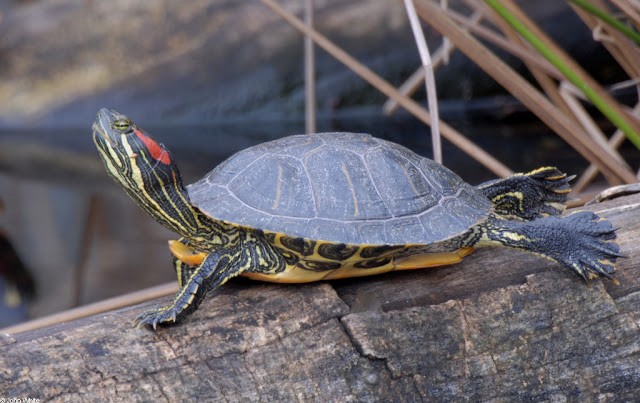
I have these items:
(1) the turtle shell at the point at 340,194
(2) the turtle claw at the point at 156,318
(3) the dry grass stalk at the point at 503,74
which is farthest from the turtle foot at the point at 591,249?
(2) the turtle claw at the point at 156,318

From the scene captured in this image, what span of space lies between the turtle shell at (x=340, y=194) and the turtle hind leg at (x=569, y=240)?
0.27 ft

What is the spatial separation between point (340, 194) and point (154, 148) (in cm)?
50

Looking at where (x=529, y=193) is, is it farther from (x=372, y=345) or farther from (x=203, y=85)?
(x=203, y=85)

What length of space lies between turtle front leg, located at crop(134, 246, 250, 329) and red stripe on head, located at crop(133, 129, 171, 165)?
0.29 m

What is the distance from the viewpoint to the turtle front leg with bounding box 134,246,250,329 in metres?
1.52

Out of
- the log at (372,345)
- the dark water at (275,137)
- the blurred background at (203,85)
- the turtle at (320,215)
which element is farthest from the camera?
the blurred background at (203,85)

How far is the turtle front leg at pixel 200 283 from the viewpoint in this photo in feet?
4.98

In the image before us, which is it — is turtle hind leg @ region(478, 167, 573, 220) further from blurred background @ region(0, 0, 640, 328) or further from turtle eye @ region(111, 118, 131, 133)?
blurred background @ region(0, 0, 640, 328)

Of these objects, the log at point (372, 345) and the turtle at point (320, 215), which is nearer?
the log at point (372, 345)

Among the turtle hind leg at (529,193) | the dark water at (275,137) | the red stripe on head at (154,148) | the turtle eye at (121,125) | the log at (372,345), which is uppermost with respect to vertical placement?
the turtle eye at (121,125)

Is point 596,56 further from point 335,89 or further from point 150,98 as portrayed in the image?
point 150,98

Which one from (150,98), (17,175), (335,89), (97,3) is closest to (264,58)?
(335,89)

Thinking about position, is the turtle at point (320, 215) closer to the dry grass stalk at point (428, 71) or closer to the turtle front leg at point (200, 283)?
the turtle front leg at point (200, 283)

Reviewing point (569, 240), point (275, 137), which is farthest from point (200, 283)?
point (275, 137)
